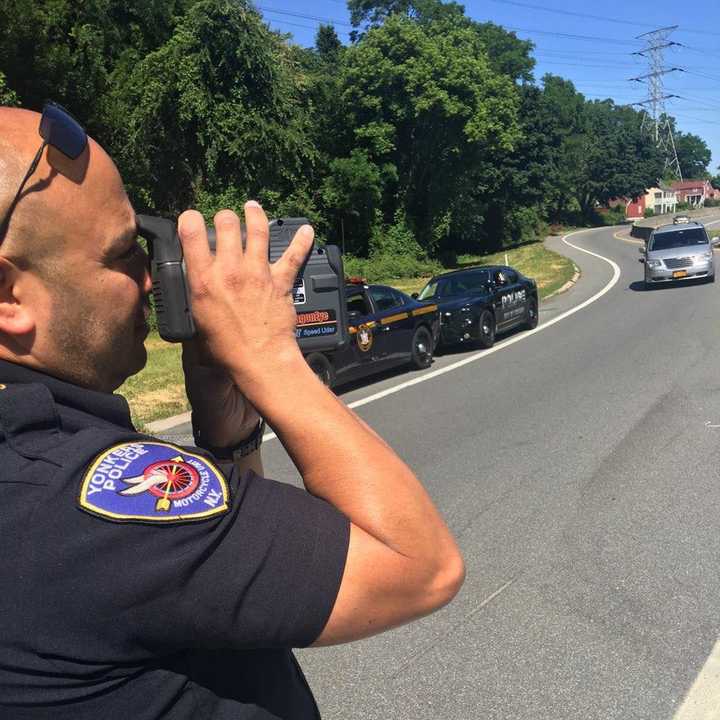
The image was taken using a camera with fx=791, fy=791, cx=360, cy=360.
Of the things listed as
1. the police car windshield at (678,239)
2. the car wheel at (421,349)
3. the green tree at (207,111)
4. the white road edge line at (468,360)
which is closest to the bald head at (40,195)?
the white road edge line at (468,360)

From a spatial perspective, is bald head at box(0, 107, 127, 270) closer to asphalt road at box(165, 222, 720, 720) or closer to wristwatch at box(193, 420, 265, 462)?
wristwatch at box(193, 420, 265, 462)

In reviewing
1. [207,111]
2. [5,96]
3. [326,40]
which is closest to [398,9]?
[326,40]

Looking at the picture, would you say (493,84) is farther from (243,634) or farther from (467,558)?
(243,634)

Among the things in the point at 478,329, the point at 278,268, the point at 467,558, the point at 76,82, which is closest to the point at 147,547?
the point at 278,268

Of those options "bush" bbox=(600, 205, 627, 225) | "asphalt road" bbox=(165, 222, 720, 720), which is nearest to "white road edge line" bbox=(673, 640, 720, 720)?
"asphalt road" bbox=(165, 222, 720, 720)

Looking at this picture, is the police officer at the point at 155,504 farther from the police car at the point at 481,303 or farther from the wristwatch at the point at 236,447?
the police car at the point at 481,303

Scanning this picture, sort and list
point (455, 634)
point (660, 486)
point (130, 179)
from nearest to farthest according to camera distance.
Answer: point (455, 634) → point (660, 486) → point (130, 179)

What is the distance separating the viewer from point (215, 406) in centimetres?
160

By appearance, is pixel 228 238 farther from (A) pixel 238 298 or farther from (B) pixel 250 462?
(B) pixel 250 462

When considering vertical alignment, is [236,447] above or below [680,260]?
above

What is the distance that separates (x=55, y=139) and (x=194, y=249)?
9.8 inches

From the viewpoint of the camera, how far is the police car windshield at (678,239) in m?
22.5

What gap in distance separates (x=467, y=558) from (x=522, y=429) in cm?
337

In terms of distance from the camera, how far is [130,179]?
22500mm
